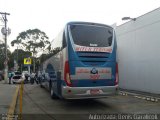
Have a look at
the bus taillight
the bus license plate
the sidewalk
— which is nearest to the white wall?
the bus license plate

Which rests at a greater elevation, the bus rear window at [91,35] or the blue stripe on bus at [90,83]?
the bus rear window at [91,35]

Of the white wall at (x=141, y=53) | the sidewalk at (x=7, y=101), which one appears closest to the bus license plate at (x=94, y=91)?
the sidewalk at (x=7, y=101)

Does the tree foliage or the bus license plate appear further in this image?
the tree foliage

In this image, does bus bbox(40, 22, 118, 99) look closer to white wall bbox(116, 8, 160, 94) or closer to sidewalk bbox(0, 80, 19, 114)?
sidewalk bbox(0, 80, 19, 114)

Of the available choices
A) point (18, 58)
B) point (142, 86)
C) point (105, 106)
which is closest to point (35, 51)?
point (18, 58)

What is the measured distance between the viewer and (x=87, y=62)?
11.5 m

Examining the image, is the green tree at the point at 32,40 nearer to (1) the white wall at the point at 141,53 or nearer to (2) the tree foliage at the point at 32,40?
(2) the tree foliage at the point at 32,40

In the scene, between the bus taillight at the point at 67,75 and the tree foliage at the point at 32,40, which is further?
the tree foliage at the point at 32,40

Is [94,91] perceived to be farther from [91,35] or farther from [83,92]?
[91,35]

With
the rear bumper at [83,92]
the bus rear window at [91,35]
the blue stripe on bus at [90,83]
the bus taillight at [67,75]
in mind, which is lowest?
the rear bumper at [83,92]

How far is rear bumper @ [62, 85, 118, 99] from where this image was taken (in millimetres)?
11148

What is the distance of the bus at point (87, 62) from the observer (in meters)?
11.3

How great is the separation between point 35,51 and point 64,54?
6819cm

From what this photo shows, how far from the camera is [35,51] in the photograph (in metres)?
78.8
